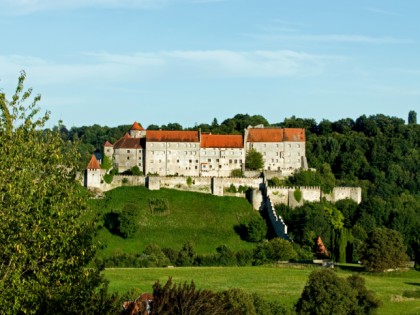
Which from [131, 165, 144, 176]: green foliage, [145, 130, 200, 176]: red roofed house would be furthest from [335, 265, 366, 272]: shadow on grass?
[131, 165, 144, 176]: green foliage

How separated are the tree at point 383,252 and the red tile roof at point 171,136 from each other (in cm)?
2722

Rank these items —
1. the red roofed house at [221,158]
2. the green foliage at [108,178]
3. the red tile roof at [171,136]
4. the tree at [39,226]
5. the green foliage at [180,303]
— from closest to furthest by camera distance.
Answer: the tree at [39,226], the green foliage at [180,303], the green foliage at [108,178], the red roofed house at [221,158], the red tile roof at [171,136]

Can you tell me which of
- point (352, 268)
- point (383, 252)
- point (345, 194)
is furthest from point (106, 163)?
point (383, 252)

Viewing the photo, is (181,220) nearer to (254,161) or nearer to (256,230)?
(256,230)

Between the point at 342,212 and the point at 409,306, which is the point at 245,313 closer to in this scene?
the point at 409,306

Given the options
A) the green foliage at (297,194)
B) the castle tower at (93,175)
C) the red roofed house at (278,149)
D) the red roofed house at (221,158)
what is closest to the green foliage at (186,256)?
the castle tower at (93,175)

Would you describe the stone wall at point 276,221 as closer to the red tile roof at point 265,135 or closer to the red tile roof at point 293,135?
the red tile roof at point 265,135

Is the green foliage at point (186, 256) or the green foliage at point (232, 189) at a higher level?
the green foliage at point (232, 189)

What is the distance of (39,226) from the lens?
19.6 m

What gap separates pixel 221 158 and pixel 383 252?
85.8 ft

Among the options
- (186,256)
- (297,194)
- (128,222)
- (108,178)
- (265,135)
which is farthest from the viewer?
(265,135)

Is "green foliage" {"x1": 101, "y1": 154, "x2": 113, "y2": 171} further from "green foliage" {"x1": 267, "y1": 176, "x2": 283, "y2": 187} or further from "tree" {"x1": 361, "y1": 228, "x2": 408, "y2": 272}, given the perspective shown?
"tree" {"x1": 361, "y1": 228, "x2": 408, "y2": 272}

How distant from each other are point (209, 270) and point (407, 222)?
74.3ft

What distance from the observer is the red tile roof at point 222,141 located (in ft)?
279
